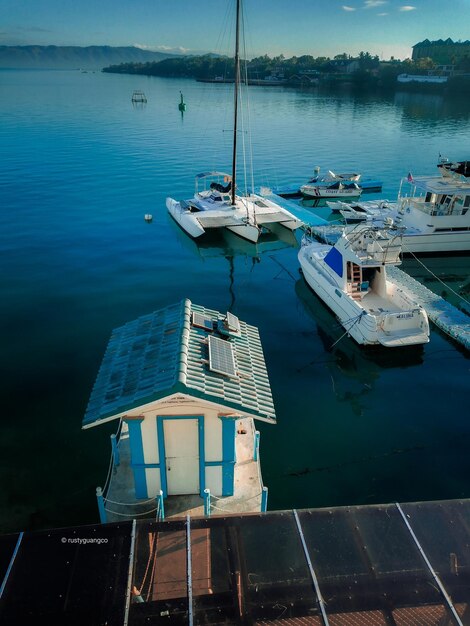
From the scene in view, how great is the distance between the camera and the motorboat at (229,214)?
112ft

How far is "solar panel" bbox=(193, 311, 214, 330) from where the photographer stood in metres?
11.6

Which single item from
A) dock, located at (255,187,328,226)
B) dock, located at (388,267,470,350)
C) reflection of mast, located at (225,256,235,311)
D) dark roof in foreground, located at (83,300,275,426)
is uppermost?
dark roof in foreground, located at (83,300,275,426)

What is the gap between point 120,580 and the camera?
7191mm

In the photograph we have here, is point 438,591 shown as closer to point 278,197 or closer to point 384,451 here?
point 384,451

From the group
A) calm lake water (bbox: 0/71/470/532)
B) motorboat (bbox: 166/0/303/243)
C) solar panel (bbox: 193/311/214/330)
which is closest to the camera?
solar panel (bbox: 193/311/214/330)

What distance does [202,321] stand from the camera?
38.9ft

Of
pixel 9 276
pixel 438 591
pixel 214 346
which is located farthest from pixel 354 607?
pixel 9 276

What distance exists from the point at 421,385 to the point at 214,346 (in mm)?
12345

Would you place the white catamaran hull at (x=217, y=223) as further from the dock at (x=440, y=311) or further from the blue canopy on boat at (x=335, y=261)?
the dock at (x=440, y=311)

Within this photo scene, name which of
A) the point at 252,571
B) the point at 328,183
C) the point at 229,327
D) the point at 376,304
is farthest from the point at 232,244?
the point at 252,571

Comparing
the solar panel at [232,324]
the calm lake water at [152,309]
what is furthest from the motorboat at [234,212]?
the solar panel at [232,324]

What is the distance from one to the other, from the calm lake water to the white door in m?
3.66

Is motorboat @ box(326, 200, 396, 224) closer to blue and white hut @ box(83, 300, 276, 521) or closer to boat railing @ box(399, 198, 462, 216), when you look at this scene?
boat railing @ box(399, 198, 462, 216)

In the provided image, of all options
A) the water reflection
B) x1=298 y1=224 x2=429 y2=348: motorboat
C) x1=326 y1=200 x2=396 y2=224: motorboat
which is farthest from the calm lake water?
x1=326 y1=200 x2=396 y2=224: motorboat
